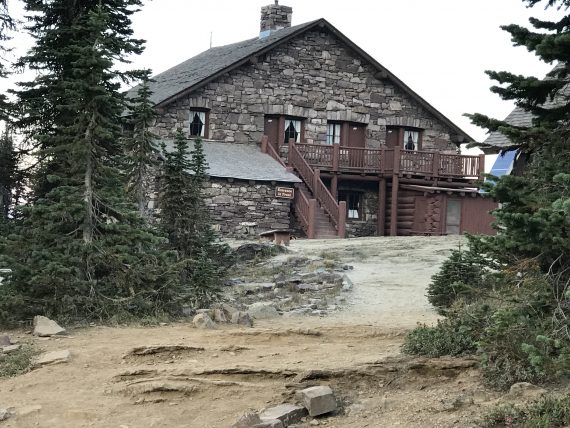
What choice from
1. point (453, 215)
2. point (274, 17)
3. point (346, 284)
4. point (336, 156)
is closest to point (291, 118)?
point (336, 156)

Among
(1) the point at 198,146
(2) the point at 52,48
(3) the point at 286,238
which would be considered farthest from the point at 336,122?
(2) the point at 52,48

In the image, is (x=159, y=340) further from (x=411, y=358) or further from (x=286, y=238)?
(x=286, y=238)

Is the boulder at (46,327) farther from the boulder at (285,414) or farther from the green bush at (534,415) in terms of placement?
the green bush at (534,415)

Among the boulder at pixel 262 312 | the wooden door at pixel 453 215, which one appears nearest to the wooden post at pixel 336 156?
the wooden door at pixel 453 215

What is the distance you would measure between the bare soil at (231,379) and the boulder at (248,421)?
35 cm

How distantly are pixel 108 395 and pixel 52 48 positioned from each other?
8.58 m

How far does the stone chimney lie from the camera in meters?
34.9

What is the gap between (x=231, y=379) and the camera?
8555 mm

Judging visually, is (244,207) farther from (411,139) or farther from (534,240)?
(534,240)

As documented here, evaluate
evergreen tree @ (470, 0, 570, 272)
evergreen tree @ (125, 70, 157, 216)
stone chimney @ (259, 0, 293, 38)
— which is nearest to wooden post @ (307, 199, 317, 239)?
evergreen tree @ (125, 70, 157, 216)

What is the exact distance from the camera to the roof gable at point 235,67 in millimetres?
29203

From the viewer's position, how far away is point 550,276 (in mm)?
7387

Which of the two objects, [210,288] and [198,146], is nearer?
[210,288]

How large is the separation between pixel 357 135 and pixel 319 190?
5.10m
